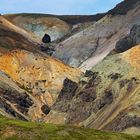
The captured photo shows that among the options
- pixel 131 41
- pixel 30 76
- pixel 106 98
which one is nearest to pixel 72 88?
pixel 30 76

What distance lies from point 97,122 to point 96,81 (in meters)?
24.4

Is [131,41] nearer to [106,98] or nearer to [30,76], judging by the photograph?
[30,76]

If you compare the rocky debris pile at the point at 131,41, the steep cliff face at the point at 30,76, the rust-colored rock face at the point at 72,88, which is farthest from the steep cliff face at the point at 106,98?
the rocky debris pile at the point at 131,41

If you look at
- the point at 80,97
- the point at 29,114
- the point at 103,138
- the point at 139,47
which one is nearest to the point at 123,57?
the point at 139,47

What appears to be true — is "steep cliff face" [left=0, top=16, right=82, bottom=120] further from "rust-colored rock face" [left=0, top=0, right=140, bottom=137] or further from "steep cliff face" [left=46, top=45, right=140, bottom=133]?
"steep cliff face" [left=46, top=45, right=140, bottom=133]

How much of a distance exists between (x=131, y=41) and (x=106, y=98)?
4039cm

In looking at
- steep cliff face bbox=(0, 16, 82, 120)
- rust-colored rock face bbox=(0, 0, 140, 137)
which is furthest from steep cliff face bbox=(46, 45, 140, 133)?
steep cliff face bbox=(0, 16, 82, 120)

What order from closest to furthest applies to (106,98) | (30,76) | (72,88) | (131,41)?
(106,98), (72,88), (30,76), (131,41)

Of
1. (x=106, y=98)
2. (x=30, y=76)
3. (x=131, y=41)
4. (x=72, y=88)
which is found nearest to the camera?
(x=106, y=98)

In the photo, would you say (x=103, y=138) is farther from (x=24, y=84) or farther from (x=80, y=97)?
(x=24, y=84)

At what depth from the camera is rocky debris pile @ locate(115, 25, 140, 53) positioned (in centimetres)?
17476

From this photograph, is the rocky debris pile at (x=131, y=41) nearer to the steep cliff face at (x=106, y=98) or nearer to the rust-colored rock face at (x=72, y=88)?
the rust-colored rock face at (x=72, y=88)

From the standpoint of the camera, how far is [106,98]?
14225cm

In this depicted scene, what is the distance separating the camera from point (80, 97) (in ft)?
509
